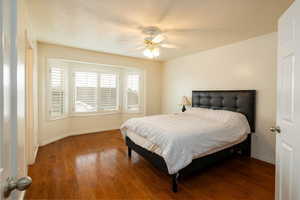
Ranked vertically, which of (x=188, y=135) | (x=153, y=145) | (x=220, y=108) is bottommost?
(x=153, y=145)

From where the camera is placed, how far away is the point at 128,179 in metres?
2.19

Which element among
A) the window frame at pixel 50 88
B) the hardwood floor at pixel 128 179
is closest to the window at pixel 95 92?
the window frame at pixel 50 88

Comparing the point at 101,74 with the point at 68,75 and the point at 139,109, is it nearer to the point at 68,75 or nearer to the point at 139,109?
the point at 68,75

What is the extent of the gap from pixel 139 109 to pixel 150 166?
8.62 ft

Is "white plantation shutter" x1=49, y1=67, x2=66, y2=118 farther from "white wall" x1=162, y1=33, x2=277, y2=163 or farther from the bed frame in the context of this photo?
"white wall" x1=162, y1=33, x2=277, y2=163

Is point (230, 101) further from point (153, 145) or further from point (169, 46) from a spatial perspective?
point (153, 145)

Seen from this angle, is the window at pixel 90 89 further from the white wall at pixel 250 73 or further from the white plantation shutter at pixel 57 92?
the white wall at pixel 250 73

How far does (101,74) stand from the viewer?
469 cm

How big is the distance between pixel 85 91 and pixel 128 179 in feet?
10.3

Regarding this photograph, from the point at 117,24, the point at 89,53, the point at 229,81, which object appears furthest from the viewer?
the point at 89,53

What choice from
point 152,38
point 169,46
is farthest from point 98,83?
point 152,38

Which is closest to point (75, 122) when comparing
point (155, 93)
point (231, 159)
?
point (155, 93)

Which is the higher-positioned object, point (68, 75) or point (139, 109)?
point (68, 75)

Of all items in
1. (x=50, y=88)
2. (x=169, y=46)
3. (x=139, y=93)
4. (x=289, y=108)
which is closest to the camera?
(x=289, y=108)
